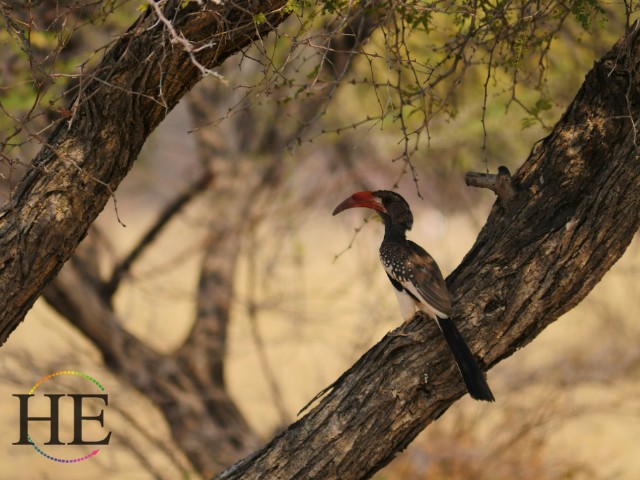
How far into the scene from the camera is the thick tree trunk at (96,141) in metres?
2.73

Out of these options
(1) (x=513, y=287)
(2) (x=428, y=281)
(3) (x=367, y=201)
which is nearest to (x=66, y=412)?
(3) (x=367, y=201)

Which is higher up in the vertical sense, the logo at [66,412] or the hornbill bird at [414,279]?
the logo at [66,412]

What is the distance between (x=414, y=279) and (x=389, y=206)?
37cm

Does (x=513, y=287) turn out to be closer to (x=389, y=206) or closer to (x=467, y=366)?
(x=467, y=366)

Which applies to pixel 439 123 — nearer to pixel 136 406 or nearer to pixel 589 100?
pixel 136 406

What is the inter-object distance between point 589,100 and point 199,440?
453 centimetres

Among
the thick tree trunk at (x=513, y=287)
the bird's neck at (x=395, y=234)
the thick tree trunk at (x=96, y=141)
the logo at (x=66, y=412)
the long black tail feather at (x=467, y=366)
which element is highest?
the logo at (x=66, y=412)

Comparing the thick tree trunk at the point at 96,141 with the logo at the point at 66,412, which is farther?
the logo at the point at 66,412

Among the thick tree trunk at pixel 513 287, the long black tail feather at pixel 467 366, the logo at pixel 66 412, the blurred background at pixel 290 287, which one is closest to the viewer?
the long black tail feather at pixel 467 366

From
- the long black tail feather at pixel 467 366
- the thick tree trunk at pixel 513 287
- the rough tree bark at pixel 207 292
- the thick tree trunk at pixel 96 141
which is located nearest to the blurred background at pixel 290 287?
the rough tree bark at pixel 207 292

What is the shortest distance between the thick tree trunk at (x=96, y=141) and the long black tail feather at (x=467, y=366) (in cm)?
101

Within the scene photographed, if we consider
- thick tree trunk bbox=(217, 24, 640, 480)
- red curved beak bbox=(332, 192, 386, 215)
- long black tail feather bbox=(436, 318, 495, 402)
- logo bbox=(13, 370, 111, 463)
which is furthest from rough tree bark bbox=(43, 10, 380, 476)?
long black tail feather bbox=(436, 318, 495, 402)

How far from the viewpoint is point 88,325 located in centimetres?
646

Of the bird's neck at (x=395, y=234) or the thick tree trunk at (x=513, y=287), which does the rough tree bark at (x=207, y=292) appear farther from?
the thick tree trunk at (x=513, y=287)
